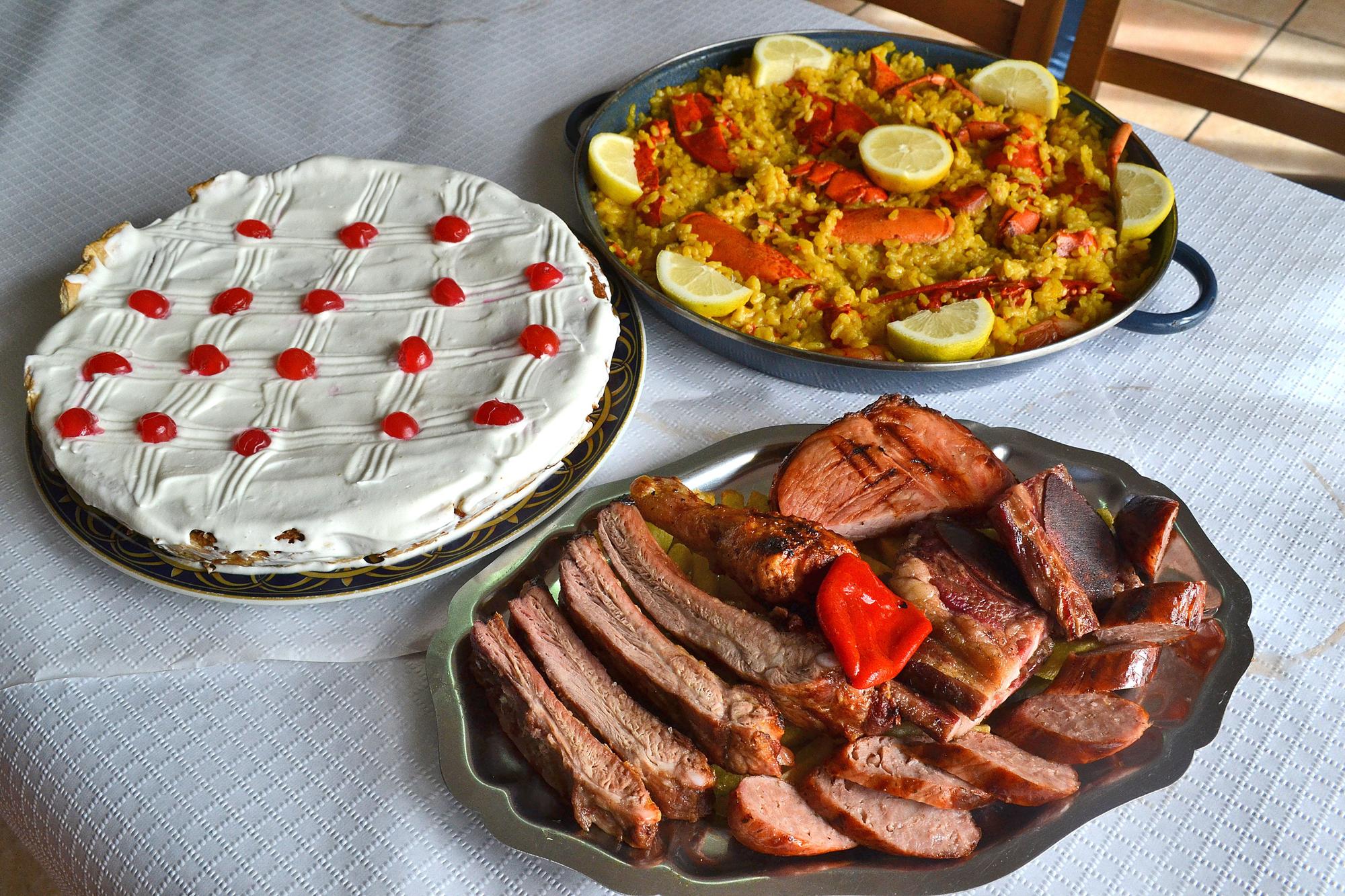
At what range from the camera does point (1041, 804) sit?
1303 mm

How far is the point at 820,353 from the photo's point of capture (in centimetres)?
176

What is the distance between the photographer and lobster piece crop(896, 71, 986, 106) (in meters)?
2.38

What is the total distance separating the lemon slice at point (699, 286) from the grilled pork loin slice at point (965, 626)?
1.94ft

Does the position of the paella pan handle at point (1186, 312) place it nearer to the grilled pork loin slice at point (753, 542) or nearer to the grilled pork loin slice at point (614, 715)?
the grilled pork loin slice at point (753, 542)

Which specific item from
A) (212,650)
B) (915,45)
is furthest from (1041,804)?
(915,45)

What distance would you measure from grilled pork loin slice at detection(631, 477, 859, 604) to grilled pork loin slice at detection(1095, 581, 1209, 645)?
38 centimetres

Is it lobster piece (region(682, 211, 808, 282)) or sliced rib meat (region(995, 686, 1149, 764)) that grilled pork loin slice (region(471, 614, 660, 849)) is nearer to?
sliced rib meat (region(995, 686, 1149, 764))

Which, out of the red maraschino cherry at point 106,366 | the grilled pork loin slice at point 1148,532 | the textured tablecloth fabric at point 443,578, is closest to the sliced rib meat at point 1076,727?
the textured tablecloth fabric at point 443,578

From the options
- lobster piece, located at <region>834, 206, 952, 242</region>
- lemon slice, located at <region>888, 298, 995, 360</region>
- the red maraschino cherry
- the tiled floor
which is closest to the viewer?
the red maraschino cherry

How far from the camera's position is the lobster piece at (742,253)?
77.4 inches

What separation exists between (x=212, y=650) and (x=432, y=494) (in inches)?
17.1

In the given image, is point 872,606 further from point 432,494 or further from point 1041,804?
point 432,494

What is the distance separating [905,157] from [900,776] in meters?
1.38

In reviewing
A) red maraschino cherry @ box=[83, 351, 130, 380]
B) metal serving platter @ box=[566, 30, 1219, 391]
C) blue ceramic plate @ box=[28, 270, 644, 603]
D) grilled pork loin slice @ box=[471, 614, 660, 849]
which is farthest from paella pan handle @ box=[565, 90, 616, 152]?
grilled pork loin slice @ box=[471, 614, 660, 849]
